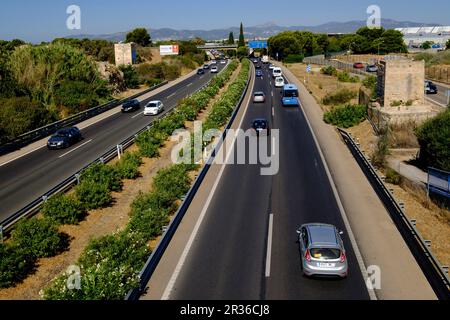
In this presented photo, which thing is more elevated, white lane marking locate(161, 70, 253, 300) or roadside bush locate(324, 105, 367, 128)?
roadside bush locate(324, 105, 367, 128)

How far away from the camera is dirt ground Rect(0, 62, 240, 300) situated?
1591cm

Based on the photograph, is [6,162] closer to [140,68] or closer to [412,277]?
[412,277]

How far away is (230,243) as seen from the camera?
18.2 metres

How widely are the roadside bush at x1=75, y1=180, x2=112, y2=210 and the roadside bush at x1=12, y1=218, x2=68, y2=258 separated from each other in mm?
3944

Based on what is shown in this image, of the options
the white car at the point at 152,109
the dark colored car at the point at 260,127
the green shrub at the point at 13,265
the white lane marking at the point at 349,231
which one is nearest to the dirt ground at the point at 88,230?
the green shrub at the point at 13,265

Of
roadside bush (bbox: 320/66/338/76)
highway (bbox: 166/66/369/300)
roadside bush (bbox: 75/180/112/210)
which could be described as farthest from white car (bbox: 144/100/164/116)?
roadside bush (bbox: 320/66/338/76)

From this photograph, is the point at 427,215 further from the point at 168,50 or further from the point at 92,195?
the point at 168,50

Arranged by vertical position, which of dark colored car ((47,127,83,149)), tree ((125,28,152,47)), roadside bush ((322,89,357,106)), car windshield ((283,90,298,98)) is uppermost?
tree ((125,28,152,47))

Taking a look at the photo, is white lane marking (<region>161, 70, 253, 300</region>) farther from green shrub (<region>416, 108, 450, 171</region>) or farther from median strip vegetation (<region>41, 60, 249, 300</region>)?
green shrub (<region>416, 108, 450, 171</region>)

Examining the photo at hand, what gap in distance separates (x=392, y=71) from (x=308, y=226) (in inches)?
979

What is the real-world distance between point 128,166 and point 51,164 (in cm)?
610

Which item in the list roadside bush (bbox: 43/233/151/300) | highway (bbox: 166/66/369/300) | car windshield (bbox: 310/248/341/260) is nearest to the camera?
roadside bush (bbox: 43/233/151/300)

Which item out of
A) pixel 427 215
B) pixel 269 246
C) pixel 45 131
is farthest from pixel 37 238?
pixel 45 131
